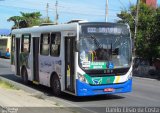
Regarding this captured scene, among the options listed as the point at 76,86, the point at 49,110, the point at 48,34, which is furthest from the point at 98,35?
the point at 49,110

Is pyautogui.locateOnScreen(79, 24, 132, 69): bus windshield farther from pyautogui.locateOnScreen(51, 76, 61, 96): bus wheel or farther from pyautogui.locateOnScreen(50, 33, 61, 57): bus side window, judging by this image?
pyautogui.locateOnScreen(51, 76, 61, 96): bus wheel

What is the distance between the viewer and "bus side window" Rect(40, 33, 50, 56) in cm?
1711

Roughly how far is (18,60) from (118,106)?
9.67m

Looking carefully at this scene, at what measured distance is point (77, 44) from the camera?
1416 centimetres

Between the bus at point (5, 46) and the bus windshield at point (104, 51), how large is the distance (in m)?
40.2

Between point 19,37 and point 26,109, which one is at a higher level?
point 19,37

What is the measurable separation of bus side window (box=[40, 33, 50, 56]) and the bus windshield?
118 inches

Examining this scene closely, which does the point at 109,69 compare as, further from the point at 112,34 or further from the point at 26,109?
the point at 26,109

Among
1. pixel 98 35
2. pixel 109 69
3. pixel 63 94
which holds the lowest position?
pixel 63 94

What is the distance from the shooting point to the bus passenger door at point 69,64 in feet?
48.0

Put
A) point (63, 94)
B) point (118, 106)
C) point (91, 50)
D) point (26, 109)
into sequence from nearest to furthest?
point (26, 109)
point (118, 106)
point (91, 50)
point (63, 94)

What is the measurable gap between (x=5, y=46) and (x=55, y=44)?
39546mm

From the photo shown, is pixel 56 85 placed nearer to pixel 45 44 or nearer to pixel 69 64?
pixel 69 64

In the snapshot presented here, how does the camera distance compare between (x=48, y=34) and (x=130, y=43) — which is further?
(x=48, y=34)
